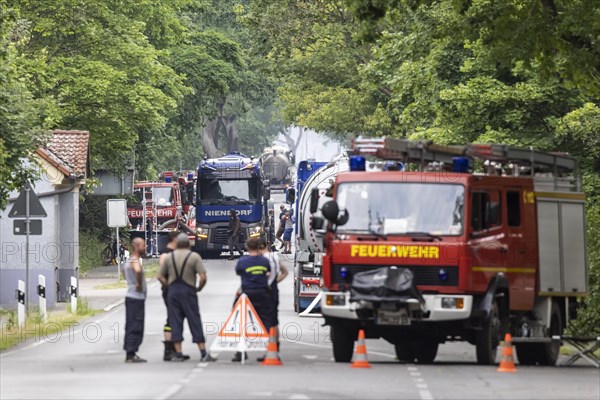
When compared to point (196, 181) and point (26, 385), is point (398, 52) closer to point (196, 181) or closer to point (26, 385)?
point (26, 385)

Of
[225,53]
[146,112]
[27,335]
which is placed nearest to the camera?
[27,335]

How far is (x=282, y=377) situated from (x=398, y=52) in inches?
735

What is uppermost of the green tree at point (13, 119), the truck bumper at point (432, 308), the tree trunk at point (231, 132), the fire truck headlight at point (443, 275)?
the tree trunk at point (231, 132)

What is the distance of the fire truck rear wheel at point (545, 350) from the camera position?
78.1 feet

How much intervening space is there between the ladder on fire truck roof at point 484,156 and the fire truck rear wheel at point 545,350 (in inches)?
79.7

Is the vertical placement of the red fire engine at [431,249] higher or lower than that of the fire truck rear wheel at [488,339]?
higher

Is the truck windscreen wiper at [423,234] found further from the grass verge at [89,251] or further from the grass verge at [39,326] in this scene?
the grass verge at [89,251]

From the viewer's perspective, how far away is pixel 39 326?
32406 millimetres

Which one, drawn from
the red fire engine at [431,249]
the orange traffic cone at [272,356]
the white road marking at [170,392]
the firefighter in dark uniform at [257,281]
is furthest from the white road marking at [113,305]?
the white road marking at [170,392]

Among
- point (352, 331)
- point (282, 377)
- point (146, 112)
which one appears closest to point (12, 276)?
point (146, 112)

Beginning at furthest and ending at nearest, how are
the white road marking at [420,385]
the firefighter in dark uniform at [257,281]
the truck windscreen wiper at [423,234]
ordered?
the firefighter in dark uniform at [257,281] → the truck windscreen wiper at [423,234] → the white road marking at [420,385]

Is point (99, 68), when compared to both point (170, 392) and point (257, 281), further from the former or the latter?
point (170, 392)

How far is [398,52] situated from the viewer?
3656 cm

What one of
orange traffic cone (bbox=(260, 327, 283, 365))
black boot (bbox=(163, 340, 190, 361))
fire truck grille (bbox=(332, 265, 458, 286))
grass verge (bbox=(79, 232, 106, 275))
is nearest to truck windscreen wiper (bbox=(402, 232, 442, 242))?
fire truck grille (bbox=(332, 265, 458, 286))
